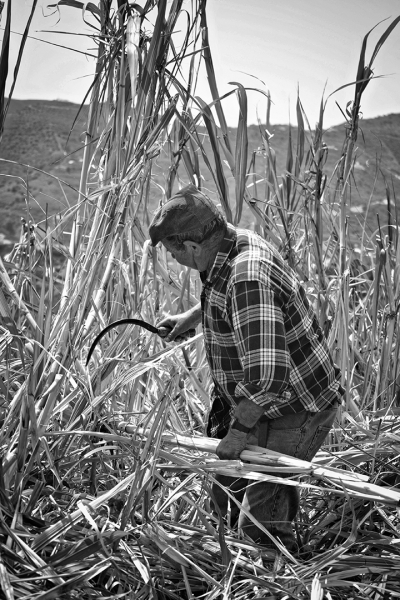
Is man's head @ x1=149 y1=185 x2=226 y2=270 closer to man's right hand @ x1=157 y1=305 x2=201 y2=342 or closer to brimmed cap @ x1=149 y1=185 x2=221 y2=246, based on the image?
brimmed cap @ x1=149 y1=185 x2=221 y2=246

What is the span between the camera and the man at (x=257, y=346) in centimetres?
150

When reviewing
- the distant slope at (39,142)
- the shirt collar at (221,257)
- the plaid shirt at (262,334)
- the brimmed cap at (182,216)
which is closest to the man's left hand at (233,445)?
the plaid shirt at (262,334)

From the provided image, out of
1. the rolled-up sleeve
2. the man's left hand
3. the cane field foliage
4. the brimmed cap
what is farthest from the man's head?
the man's left hand

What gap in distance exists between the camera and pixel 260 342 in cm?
149

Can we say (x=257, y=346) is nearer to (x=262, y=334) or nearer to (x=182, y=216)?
(x=262, y=334)

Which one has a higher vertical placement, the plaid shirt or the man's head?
the man's head

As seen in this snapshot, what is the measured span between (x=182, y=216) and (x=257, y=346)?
0.37 m

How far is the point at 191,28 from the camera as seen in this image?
1.90 meters

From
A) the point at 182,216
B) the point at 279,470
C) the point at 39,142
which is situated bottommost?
the point at 279,470

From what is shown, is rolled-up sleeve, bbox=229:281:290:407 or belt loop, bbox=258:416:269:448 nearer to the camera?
rolled-up sleeve, bbox=229:281:290:407

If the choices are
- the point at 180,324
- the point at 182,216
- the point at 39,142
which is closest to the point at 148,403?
the point at 180,324

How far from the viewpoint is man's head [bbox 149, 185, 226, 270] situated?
1.54m

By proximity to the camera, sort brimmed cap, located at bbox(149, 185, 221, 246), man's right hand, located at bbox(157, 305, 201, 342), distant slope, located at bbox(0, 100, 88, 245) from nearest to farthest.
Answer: brimmed cap, located at bbox(149, 185, 221, 246)
man's right hand, located at bbox(157, 305, 201, 342)
distant slope, located at bbox(0, 100, 88, 245)

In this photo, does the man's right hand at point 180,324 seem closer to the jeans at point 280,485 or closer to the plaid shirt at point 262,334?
the plaid shirt at point 262,334
